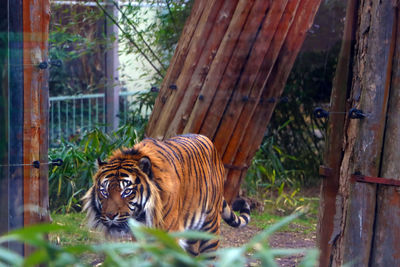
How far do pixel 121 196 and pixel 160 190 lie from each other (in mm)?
271

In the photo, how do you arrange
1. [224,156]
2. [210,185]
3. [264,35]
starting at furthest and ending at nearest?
[224,156] → [264,35] → [210,185]

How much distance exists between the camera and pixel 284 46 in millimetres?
4578

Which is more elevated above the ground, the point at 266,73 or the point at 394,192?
the point at 266,73

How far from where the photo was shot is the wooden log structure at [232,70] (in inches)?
175

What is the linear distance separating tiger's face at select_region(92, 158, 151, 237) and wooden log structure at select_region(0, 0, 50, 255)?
355 millimetres

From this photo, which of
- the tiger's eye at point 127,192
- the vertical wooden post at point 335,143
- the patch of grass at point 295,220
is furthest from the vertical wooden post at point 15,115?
the patch of grass at point 295,220

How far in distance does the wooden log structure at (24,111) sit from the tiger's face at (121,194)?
35 cm

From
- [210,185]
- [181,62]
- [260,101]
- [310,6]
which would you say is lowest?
[210,185]

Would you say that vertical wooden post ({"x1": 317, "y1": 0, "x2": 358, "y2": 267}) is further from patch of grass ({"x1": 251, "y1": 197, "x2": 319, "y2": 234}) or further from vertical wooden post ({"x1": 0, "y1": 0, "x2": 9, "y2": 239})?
patch of grass ({"x1": 251, "y1": 197, "x2": 319, "y2": 234})

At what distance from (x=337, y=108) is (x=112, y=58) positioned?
485 centimetres

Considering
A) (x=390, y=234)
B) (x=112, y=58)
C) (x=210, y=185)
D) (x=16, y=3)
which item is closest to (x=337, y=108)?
(x=390, y=234)

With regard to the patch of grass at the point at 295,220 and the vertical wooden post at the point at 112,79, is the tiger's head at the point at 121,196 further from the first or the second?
the vertical wooden post at the point at 112,79

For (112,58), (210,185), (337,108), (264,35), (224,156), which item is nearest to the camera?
(337,108)

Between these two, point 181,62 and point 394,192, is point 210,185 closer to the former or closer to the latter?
point 181,62
